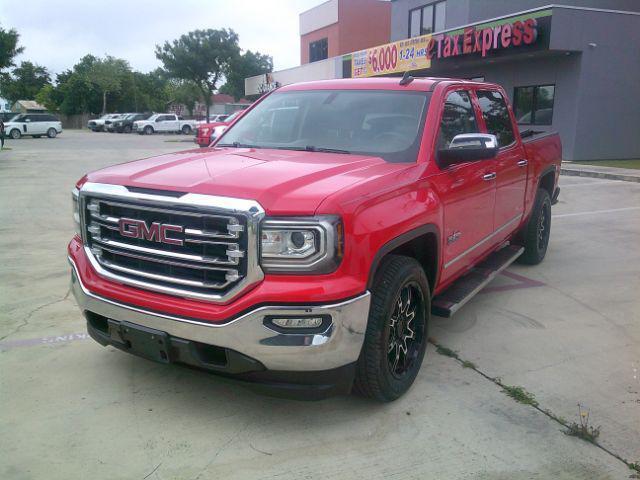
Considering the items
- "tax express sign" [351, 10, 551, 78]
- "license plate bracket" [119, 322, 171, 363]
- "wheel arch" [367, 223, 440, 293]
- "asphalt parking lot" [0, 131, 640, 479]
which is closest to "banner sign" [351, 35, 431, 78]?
"tax express sign" [351, 10, 551, 78]

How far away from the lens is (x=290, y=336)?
2791 mm

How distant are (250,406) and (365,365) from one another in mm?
782

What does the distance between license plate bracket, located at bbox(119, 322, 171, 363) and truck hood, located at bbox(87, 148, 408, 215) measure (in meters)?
0.75

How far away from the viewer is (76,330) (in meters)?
4.53

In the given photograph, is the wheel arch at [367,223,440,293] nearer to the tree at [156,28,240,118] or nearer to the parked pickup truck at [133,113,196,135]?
the parked pickup truck at [133,113,196,135]

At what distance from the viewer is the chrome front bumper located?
2789mm

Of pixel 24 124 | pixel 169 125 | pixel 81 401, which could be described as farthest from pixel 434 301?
pixel 169 125

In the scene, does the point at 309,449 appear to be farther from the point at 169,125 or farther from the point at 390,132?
the point at 169,125

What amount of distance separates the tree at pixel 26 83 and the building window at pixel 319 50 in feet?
200

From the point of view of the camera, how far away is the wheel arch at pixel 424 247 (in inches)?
132

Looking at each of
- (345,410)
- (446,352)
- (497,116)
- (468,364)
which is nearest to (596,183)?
Answer: (497,116)

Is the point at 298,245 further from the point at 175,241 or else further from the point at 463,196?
the point at 463,196

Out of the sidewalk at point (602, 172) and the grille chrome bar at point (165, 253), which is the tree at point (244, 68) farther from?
the grille chrome bar at point (165, 253)

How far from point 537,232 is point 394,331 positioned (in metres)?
3.60
